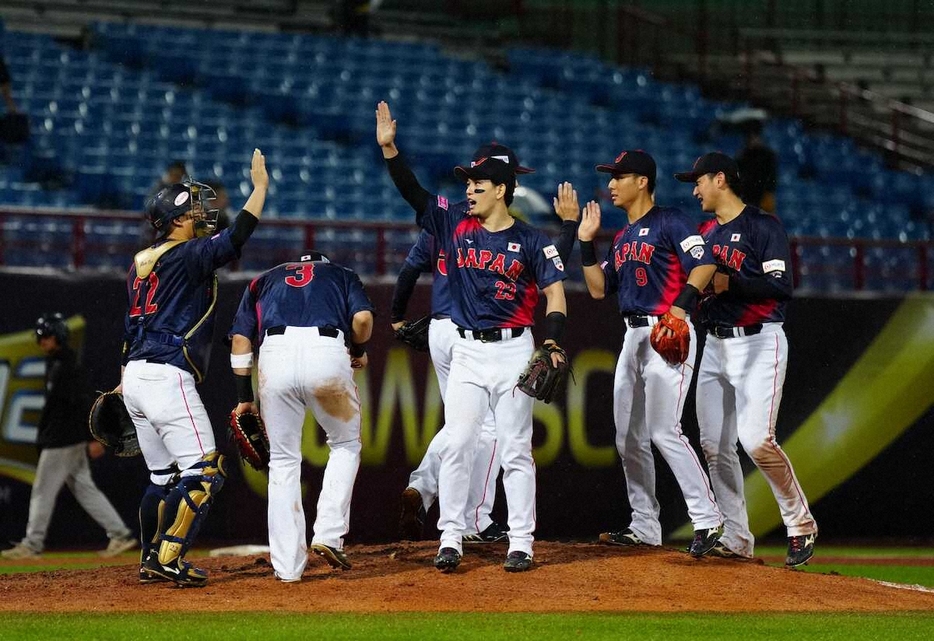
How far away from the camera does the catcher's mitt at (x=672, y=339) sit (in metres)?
7.45

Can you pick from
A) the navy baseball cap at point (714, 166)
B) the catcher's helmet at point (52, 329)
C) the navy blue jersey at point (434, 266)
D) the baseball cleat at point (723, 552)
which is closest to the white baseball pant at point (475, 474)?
the navy blue jersey at point (434, 266)

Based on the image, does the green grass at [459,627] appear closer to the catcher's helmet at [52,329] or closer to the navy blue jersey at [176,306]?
the navy blue jersey at [176,306]

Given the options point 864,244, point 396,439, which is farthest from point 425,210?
point 864,244

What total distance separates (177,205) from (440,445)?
2.25m

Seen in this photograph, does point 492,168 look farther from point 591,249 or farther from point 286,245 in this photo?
point 286,245

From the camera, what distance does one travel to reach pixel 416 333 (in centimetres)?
871

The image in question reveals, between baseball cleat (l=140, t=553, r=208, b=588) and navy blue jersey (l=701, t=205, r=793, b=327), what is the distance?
11.4 feet

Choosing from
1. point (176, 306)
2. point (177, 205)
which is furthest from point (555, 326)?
point (177, 205)

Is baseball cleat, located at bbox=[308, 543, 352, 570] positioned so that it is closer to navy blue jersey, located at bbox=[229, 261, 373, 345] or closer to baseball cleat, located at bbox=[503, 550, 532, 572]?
baseball cleat, located at bbox=[503, 550, 532, 572]

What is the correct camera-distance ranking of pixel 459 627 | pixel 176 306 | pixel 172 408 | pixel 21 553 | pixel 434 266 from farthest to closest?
pixel 21 553 < pixel 434 266 < pixel 176 306 < pixel 172 408 < pixel 459 627

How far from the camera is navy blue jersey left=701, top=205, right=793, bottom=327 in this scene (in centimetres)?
807

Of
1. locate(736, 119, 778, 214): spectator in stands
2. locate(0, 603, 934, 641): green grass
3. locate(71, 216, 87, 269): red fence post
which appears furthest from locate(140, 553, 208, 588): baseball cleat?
locate(736, 119, 778, 214): spectator in stands

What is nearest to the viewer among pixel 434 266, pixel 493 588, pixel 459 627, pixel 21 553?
pixel 459 627

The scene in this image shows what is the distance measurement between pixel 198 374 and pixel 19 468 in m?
4.19
